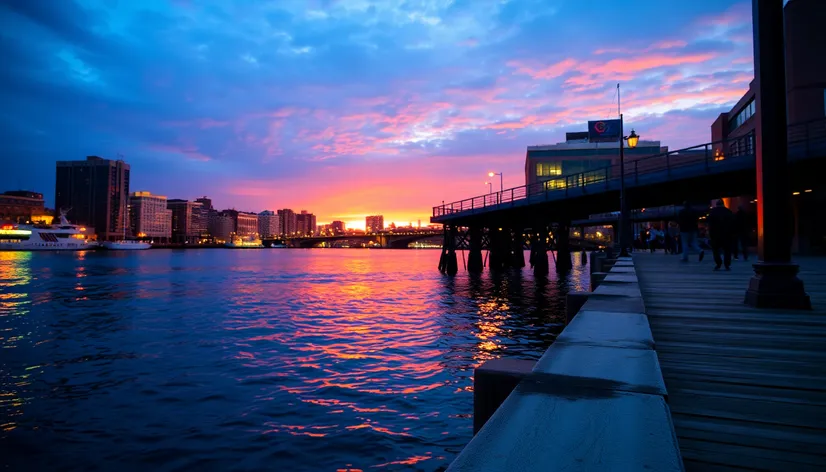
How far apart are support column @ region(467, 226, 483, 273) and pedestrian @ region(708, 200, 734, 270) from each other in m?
29.3

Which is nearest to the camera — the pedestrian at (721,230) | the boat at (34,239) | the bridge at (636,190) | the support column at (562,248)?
the pedestrian at (721,230)

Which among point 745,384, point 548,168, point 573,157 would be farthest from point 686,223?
point 573,157

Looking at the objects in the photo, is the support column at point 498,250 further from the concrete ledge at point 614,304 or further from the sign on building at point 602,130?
the sign on building at point 602,130

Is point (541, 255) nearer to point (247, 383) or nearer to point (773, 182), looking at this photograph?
point (247, 383)

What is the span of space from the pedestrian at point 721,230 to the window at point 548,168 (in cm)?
9209

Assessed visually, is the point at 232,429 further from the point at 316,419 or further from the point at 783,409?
the point at 783,409

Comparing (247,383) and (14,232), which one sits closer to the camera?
(247,383)

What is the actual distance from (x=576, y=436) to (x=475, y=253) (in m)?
45.1

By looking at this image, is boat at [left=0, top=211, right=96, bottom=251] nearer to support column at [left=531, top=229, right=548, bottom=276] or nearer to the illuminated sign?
the illuminated sign

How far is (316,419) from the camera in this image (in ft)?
24.3

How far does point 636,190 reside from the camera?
99.7 feet

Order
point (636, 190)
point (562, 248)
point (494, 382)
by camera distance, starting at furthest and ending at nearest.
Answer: point (562, 248) → point (636, 190) → point (494, 382)

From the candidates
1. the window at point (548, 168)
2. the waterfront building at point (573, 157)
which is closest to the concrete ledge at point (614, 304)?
the waterfront building at point (573, 157)

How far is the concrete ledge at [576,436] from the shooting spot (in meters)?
1.66
